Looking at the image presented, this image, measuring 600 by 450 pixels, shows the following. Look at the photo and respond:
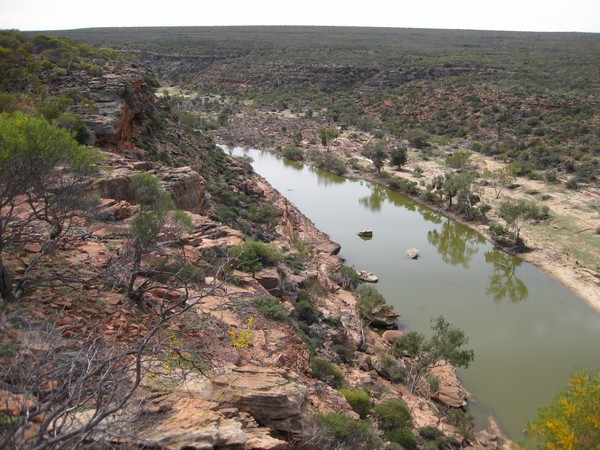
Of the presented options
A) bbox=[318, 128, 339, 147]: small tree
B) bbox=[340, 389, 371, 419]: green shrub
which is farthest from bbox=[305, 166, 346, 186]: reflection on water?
bbox=[340, 389, 371, 419]: green shrub

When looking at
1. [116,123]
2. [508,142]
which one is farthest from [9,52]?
[508,142]

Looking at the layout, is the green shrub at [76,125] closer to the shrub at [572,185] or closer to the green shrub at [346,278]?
the green shrub at [346,278]

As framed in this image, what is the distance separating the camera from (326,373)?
36.7 ft

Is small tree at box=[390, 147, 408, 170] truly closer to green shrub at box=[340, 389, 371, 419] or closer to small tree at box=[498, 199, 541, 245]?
small tree at box=[498, 199, 541, 245]

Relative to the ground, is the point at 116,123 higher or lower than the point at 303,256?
higher

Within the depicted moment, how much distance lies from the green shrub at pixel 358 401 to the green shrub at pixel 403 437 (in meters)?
0.69

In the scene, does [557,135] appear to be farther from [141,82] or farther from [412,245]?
[141,82]

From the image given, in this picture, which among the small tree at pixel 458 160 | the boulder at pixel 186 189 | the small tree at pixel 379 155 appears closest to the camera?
the boulder at pixel 186 189

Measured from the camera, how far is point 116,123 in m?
19.1

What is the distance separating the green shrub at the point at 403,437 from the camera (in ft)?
35.7

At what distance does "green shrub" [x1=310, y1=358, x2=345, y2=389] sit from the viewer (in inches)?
427

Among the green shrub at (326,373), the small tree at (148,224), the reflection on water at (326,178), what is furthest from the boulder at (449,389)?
the reflection on water at (326,178)

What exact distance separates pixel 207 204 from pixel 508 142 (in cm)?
3432

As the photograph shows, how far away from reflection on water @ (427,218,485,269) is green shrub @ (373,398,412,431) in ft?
50.2
